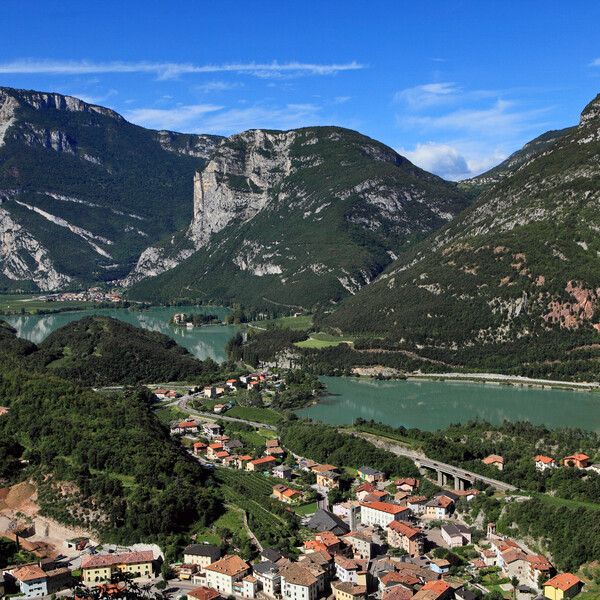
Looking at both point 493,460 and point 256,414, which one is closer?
point 493,460

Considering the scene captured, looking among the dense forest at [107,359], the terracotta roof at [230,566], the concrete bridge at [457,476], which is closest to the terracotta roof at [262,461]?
the concrete bridge at [457,476]

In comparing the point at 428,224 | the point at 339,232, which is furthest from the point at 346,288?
the point at 428,224

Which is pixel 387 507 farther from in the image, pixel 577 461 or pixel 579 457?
pixel 579 457

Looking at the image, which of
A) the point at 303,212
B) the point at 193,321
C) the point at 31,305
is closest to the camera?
the point at 193,321

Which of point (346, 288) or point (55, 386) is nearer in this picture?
point (55, 386)

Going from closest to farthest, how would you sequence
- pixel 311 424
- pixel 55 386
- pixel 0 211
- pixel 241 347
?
pixel 55 386 < pixel 311 424 < pixel 241 347 < pixel 0 211

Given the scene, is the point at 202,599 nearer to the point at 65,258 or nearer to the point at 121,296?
the point at 121,296

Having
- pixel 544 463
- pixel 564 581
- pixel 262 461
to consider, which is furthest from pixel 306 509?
pixel 544 463
